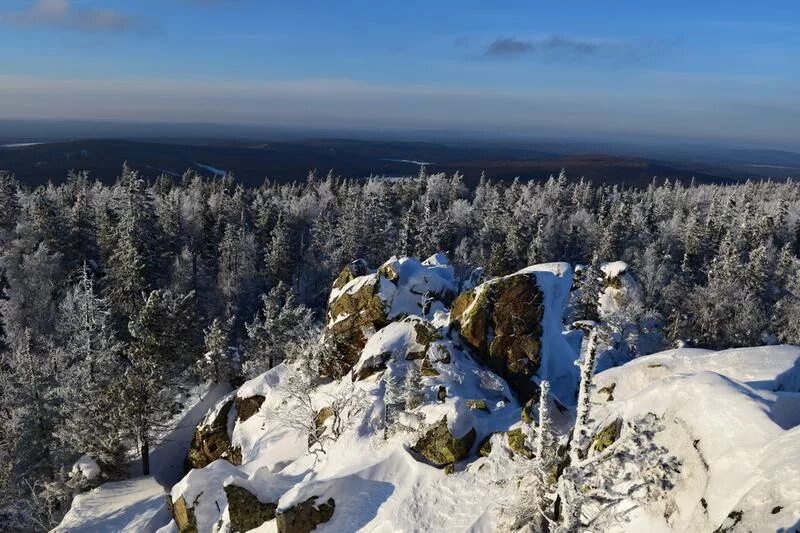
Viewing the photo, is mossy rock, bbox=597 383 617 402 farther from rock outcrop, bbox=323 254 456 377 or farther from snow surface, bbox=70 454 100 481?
snow surface, bbox=70 454 100 481

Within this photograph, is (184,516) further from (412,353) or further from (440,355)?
(440,355)

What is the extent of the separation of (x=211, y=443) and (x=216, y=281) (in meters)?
41.8

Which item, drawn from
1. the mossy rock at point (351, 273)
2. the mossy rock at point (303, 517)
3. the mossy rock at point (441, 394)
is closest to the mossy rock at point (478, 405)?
the mossy rock at point (441, 394)

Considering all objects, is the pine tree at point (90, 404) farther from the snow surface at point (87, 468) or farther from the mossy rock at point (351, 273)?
the mossy rock at point (351, 273)

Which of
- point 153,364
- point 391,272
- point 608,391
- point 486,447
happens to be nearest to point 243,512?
point 486,447

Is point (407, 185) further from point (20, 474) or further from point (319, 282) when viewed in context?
point (20, 474)

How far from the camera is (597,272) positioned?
54469 millimetres

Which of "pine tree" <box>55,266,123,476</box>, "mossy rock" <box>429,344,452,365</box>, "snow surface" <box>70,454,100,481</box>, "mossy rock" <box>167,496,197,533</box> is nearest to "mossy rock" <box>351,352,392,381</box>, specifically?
"mossy rock" <box>429,344,452,365</box>

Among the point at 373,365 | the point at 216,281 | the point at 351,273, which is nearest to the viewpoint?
the point at 373,365

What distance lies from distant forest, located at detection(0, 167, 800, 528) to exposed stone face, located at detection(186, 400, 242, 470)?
3.22 metres

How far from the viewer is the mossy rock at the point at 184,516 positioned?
2402 centimetres

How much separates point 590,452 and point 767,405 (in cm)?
495

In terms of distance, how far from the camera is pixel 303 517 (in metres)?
21.1

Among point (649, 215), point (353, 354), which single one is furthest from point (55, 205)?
point (649, 215)
